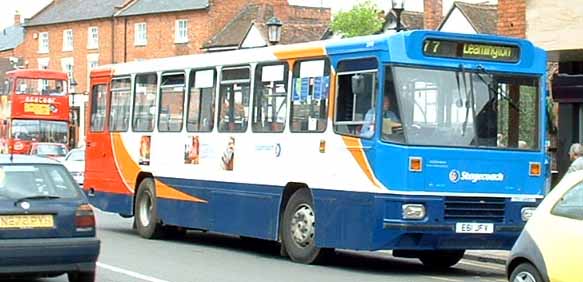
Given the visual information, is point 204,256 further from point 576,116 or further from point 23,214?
point 576,116

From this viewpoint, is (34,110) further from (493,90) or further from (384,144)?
(384,144)

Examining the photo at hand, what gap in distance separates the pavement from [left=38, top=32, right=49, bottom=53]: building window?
61.6 m

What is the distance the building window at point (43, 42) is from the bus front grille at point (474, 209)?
6427 cm

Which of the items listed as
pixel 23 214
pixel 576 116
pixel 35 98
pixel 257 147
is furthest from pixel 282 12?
pixel 23 214

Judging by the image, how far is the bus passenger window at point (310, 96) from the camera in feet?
50.3

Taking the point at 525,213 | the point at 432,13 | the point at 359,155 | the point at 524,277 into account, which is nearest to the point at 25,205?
the point at 359,155

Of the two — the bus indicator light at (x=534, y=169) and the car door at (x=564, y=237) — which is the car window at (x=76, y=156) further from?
the car door at (x=564, y=237)

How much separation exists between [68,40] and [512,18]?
55.4 m

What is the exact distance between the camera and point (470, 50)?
1492 centimetres

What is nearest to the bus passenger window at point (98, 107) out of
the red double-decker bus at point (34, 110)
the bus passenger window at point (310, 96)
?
the bus passenger window at point (310, 96)

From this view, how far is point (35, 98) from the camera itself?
2034 inches

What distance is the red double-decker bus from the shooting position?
50.5 meters

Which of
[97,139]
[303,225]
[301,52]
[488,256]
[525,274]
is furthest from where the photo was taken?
[97,139]

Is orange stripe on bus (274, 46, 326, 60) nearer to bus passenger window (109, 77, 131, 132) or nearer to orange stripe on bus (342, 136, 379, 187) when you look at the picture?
orange stripe on bus (342, 136, 379, 187)
